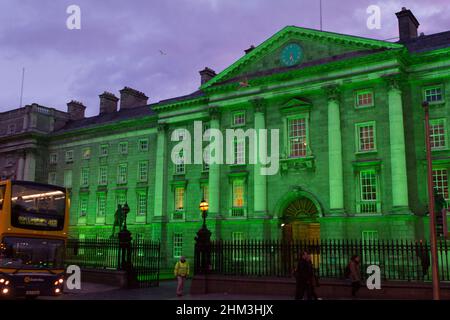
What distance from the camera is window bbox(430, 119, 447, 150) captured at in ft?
107

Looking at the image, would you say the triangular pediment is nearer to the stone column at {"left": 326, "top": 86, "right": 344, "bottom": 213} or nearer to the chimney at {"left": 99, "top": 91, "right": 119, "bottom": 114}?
the stone column at {"left": 326, "top": 86, "right": 344, "bottom": 213}

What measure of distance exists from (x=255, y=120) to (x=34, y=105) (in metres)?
32.7

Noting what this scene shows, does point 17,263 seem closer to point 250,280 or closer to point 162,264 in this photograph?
point 250,280

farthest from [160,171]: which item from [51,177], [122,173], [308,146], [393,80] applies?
[393,80]

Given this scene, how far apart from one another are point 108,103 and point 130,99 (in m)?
3.32

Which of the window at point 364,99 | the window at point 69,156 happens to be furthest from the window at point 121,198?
the window at point 364,99

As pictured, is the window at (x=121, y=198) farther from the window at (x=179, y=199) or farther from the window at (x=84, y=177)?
the window at (x=179, y=199)

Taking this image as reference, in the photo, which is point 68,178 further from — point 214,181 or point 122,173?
point 214,181

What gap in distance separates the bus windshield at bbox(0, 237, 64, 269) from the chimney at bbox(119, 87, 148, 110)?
39580 mm

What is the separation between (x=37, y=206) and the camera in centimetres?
1948

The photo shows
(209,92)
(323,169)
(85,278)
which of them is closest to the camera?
(85,278)

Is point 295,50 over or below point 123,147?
over
